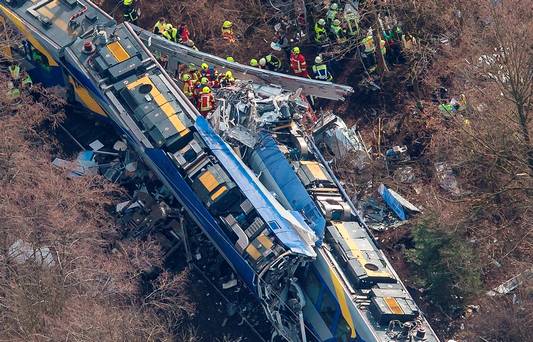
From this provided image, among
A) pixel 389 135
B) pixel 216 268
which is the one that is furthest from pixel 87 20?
pixel 389 135

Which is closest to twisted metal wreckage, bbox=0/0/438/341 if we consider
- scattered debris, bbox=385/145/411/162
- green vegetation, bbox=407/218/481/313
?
scattered debris, bbox=385/145/411/162

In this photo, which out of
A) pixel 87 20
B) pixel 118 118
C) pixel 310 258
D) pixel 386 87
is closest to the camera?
pixel 310 258

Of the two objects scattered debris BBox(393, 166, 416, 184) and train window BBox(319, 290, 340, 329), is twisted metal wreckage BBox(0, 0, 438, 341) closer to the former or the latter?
train window BBox(319, 290, 340, 329)

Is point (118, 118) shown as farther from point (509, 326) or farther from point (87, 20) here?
point (509, 326)

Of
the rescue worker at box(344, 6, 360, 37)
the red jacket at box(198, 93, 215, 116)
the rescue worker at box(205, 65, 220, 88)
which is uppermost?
the rescue worker at box(205, 65, 220, 88)

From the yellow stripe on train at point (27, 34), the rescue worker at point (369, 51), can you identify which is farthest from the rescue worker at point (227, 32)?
the yellow stripe on train at point (27, 34)
